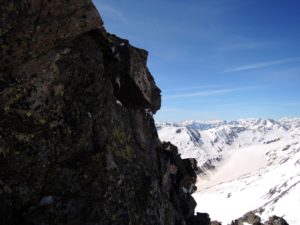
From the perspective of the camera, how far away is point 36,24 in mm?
17547

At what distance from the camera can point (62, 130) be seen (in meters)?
17.7

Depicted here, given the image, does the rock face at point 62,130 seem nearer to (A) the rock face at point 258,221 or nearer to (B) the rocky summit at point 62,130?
(B) the rocky summit at point 62,130

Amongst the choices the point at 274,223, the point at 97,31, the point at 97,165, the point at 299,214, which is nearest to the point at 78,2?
the point at 97,31

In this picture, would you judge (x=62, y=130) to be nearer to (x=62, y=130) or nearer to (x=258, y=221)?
(x=62, y=130)

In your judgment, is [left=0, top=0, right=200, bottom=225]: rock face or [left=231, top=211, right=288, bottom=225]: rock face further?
[left=231, top=211, right=288, bottom=225]: rock face

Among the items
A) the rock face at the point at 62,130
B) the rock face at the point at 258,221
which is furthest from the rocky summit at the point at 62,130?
the rock face at the point at 258,221

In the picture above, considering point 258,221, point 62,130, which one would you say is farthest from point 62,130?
point 258,221

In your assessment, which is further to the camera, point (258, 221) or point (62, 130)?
point (258, 221)

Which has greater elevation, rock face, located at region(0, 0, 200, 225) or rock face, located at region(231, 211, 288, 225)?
rock face, located at region(231, 211, 288, 225)

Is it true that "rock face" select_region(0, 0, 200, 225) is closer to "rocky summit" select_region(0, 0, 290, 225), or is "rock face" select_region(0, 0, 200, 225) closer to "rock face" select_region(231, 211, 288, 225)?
"rocky summit" select_region(0, 0, 290, 225)

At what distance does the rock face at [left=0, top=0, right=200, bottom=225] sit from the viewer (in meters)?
16.0

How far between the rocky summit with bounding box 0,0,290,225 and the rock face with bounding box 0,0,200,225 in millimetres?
45

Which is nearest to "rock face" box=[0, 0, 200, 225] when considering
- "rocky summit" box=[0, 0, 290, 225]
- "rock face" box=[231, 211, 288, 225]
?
"rocky summit" box=[0, 0, 290, 225]

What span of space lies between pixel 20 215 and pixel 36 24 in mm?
9096
